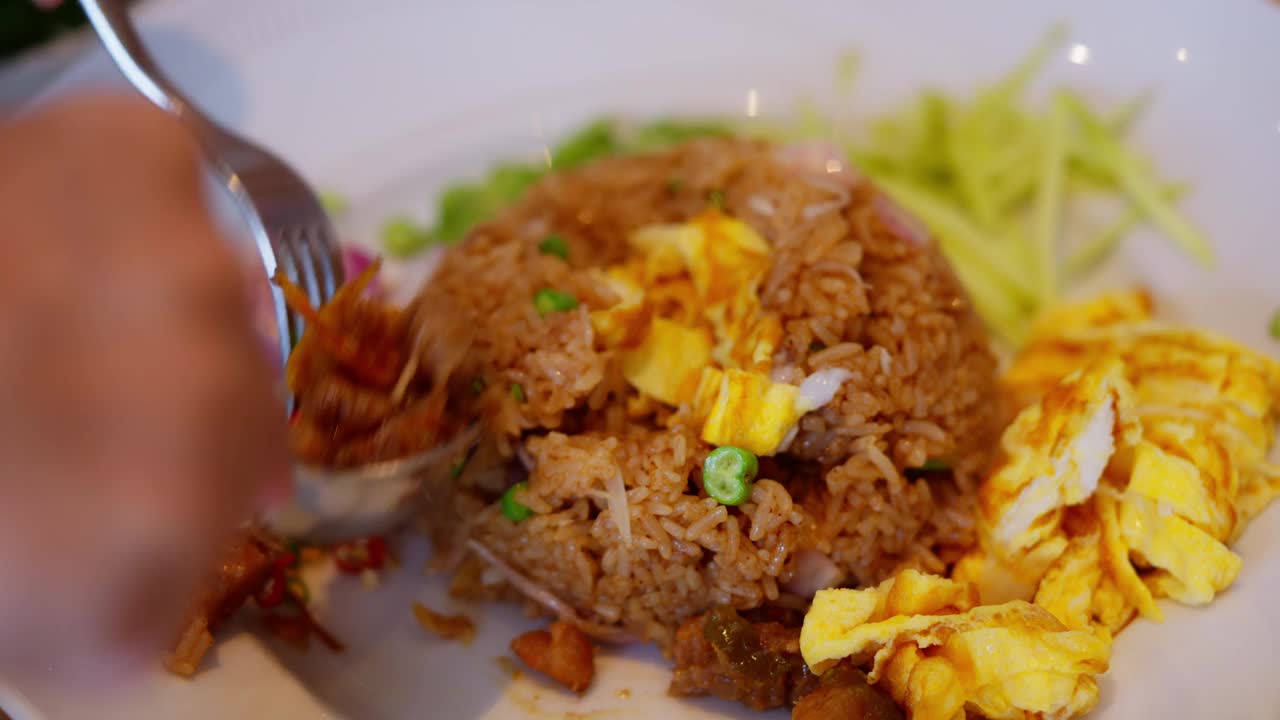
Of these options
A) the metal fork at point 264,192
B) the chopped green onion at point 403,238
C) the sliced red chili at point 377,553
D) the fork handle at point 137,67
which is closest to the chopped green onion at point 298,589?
the sliced red chili at point 377,553

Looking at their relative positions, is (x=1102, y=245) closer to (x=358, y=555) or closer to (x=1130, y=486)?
(x=1130, y=486)

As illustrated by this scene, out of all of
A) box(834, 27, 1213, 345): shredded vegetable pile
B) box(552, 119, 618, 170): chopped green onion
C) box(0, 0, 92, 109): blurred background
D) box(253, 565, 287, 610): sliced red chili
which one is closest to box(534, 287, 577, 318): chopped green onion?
box(253, 565, 287, 610): sliced red chili

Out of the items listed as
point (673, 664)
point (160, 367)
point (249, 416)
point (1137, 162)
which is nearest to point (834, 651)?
point (673, 664)

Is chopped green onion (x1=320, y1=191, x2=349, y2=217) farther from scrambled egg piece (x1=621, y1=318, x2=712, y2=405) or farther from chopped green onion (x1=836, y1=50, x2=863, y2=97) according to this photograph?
chopped green onion (x1=836, y1=50, x2=863, y2=97)

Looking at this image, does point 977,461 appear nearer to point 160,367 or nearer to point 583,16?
point 160,367

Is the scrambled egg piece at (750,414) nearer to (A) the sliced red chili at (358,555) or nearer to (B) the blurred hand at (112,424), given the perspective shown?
(B) the blurred hand at (112,424)

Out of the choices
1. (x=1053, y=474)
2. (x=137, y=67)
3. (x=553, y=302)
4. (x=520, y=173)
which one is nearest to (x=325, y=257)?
(x=553, y=302)

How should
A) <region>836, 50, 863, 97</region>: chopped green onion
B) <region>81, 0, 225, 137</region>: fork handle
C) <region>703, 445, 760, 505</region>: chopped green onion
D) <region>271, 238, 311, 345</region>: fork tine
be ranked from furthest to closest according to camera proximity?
<region>836, 50, 863, 97</region>: chopped green onion, <region>81, 0, 225, 137</region>: fork handle, <region>271, 238, 311, 345</region>: fork tine, <region>703, 445, 760, 505</region>: chopped green onion
